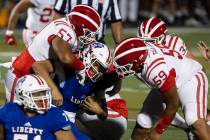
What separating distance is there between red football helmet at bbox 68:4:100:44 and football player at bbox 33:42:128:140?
0.08 meters

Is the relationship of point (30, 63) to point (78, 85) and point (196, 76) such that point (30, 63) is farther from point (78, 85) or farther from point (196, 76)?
point (196, 76)

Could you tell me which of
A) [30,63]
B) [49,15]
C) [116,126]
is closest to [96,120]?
[116,126]

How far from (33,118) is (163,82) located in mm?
1223

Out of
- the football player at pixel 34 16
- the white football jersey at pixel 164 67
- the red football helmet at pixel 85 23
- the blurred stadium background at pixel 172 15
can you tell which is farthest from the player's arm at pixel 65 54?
the blurred stadium background at pixel 172 15

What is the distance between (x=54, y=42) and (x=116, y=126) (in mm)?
993

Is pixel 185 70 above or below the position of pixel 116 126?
above

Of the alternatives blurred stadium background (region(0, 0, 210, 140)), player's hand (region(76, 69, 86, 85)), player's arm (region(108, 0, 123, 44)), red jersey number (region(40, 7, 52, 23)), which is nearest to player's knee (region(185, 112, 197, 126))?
player's hand (region(76, 69, 86, 85))

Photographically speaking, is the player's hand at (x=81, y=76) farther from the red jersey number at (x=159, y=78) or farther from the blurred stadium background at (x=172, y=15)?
the blurred stadium background at (x=172, y=15)

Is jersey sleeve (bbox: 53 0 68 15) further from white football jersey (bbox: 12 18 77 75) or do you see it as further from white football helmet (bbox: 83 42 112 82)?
white football helmet (bbox: 83 42 112 82)

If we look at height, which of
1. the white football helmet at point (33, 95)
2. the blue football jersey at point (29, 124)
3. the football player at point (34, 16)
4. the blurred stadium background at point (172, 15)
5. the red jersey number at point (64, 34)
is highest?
the red jersey number at point (64, 34)

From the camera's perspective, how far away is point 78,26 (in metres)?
6.61

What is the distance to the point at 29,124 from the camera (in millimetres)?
5340

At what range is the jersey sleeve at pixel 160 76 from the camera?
20.2 feet

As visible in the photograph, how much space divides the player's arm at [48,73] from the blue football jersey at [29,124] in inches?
36.6
